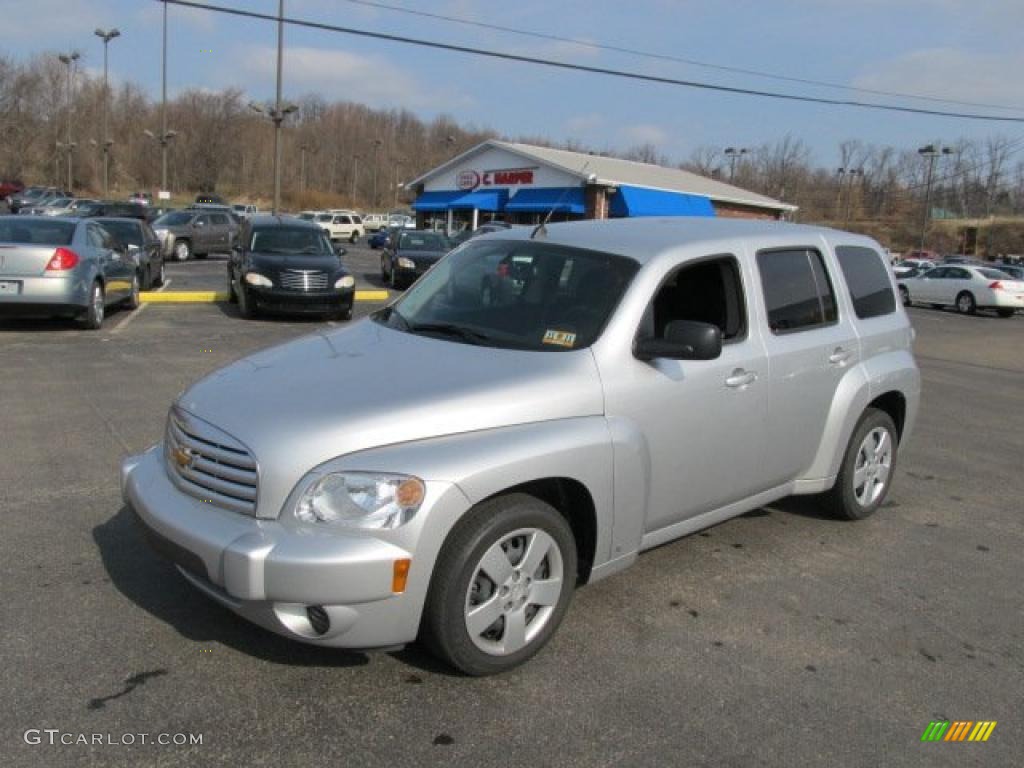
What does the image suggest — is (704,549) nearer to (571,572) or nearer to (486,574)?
(571,572)

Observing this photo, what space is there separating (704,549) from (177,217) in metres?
28.4

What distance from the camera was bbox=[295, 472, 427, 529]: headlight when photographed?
3018 millimetres

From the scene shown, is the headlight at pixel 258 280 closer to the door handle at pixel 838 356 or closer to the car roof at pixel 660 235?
the car roof at pixel 660 235

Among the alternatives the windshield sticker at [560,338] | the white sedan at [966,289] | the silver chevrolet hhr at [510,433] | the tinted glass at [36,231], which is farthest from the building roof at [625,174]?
the windshield sticker at [560,338]

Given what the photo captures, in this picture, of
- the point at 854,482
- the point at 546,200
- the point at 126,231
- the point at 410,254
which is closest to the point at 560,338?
the point at 854,482

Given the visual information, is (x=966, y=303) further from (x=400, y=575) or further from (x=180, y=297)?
(x=400, y=575)

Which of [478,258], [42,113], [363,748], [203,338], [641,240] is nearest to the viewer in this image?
[363,748]

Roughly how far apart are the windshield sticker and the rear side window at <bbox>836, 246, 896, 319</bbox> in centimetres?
225

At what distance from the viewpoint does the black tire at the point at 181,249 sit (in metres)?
29.2

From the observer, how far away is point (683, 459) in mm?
4004

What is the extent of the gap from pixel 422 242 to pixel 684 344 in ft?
67.4

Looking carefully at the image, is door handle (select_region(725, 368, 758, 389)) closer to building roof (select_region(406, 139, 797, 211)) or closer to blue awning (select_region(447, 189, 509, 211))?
building roof (select_region(406, 139, 797, 211))

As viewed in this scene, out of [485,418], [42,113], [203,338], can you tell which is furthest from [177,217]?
[42,113]

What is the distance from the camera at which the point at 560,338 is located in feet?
12.7
